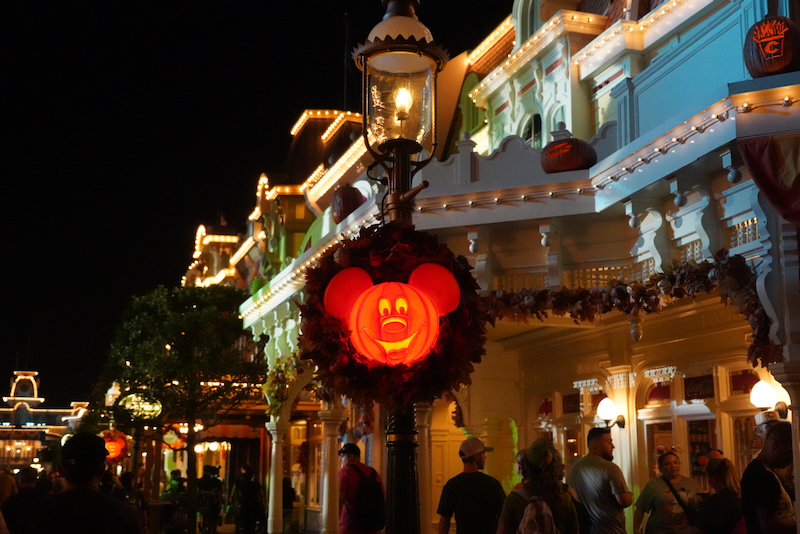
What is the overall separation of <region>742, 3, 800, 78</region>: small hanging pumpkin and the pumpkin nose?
184 inches

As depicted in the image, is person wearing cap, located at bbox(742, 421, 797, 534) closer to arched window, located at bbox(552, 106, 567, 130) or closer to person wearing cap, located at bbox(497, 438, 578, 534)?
person wearing cap, located at bbox(497, 438, 578, 534)

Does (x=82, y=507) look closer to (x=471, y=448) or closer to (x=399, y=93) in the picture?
(x=399, y=93)

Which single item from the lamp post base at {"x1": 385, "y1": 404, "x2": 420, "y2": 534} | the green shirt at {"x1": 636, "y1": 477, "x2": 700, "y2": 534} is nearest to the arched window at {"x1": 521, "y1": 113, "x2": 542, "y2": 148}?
the green shirt at {"x1": 636, "y1": 477, "x2": 700, "y2": 534}

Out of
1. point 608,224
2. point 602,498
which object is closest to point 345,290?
point 602,498

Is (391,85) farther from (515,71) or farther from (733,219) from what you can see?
(515,71)

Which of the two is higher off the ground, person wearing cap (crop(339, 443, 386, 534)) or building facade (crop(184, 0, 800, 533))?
building facade (crop(184, 0, 800, 533))

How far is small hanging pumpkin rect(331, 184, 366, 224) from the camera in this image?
12.7 m

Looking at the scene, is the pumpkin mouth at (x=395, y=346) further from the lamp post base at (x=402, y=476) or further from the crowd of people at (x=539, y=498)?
the crowd of people at (x=539, y=498)

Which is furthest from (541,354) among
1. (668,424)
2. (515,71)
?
(515,71)

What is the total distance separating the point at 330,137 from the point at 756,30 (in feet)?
53.9

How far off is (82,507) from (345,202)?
934 centimetres

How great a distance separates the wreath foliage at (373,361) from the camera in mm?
4059

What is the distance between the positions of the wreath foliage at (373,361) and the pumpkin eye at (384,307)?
0.62 feet

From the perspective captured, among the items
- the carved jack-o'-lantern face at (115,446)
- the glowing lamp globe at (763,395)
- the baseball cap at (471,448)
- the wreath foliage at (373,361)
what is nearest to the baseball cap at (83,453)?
the wreath foliage at (373,361)
